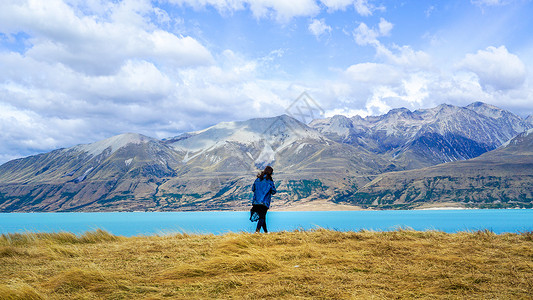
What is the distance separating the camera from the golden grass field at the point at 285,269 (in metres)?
6.70

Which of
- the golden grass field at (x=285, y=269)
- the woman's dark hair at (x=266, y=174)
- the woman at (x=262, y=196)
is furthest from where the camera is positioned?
the woman's dark hair at (x=266, y=174)

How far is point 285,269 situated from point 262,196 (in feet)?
22.5

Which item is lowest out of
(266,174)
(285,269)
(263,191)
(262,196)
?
(285,269)

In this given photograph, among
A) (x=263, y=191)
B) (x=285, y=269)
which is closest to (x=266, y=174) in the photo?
(x=263, y=191)

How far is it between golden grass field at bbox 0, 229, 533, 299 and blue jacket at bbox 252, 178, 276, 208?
2.56 meters

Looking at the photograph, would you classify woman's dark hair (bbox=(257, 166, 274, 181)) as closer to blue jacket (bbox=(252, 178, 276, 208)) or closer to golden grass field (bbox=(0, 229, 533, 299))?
blue jacket (bbox=(252, 178, 276, 208))

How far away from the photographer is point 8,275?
28.4 feet

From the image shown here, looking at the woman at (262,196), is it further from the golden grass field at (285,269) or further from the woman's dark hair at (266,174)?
the golden grass field at (285,269)

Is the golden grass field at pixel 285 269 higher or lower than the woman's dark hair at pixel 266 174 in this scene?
lower

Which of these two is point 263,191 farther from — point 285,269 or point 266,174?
point 285,269

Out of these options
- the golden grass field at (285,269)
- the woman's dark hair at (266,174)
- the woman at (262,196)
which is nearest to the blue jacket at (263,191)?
the woman at (262,196)

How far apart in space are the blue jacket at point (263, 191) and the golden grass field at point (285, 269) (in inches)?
101

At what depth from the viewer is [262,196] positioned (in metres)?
15.0

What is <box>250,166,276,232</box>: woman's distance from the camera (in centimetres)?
1493
